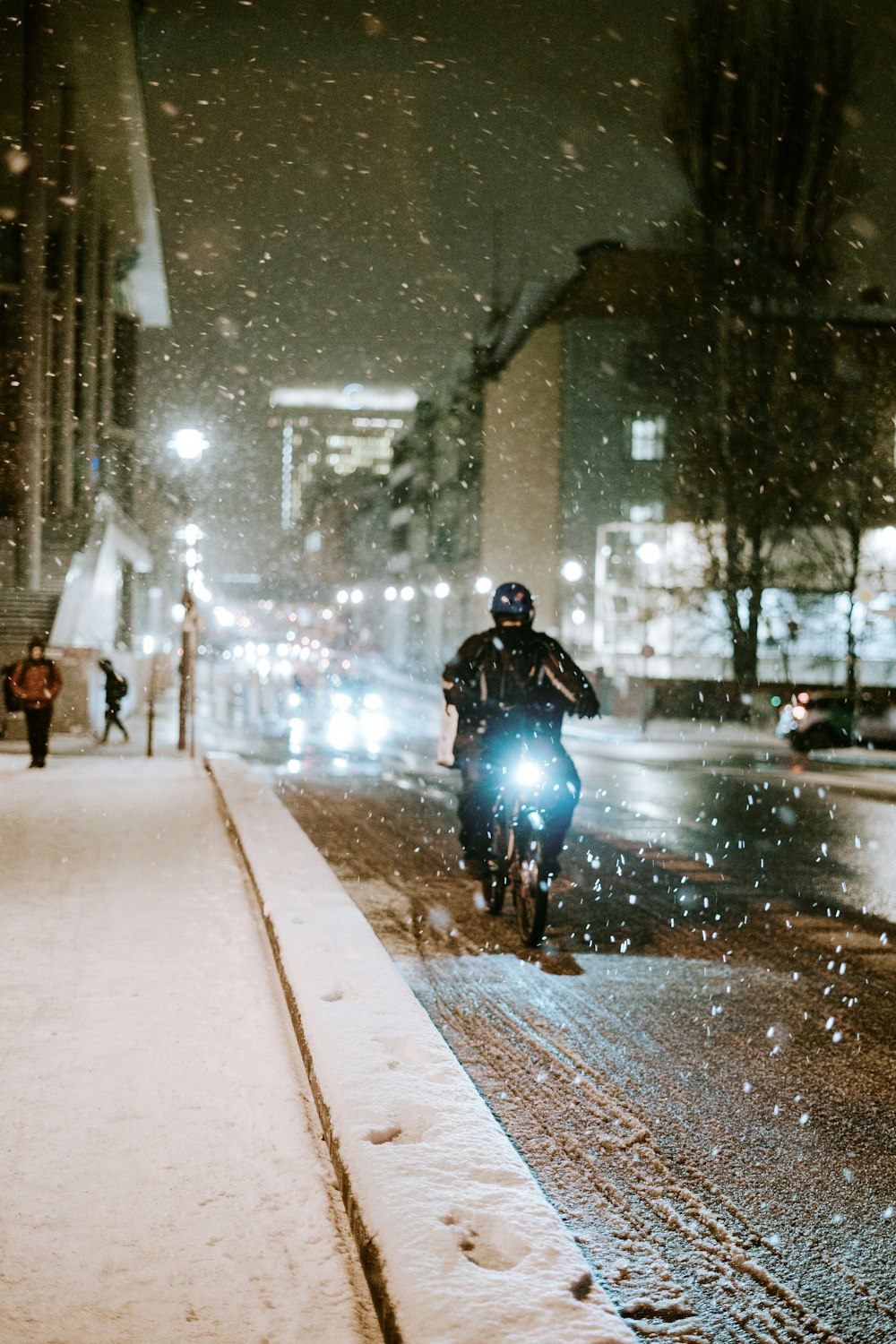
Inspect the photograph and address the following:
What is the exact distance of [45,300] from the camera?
34.8 metres

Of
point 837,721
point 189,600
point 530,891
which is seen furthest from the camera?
point 837,721

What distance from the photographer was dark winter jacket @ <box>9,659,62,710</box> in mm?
16891

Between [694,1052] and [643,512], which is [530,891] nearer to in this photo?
[694,1052]

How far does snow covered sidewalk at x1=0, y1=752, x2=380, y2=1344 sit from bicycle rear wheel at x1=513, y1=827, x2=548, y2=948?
1437 mm

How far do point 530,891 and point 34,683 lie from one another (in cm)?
1180

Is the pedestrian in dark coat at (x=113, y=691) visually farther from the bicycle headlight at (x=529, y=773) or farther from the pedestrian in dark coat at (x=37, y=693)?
the bicycle headlight at (x=529, y=773)

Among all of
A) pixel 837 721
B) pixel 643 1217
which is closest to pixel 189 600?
pixel 837 721

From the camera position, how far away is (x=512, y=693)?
7.23m

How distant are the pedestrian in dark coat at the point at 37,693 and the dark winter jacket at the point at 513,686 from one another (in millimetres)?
10970

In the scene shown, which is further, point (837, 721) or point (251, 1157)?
point (837, 721)

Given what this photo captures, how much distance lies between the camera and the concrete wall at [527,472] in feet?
179

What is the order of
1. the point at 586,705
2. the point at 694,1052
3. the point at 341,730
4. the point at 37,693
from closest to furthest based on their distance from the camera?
the point at 694,1052 → the point at 586,705 → the point at 37,693 → the point at 341,730

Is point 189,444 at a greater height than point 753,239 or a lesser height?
lesser

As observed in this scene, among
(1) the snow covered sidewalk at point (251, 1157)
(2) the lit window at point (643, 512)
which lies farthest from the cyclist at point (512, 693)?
(2) the lit window at point (643, 512)
